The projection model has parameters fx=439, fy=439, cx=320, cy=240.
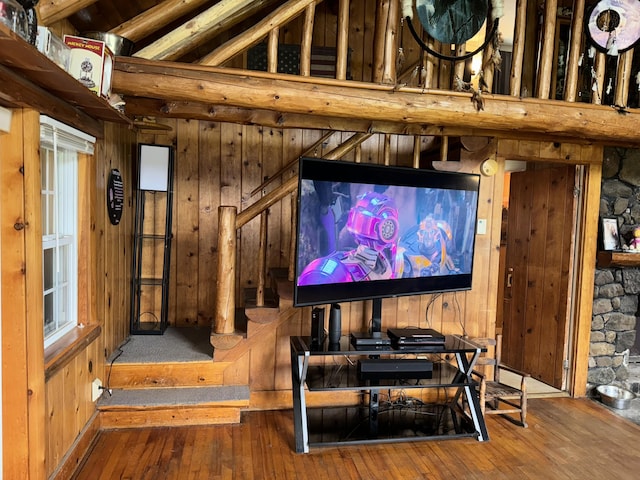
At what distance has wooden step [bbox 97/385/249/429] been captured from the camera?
285 centimetres

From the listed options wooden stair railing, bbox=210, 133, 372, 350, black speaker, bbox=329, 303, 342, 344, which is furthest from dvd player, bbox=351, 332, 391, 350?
wooden stair railing, bbox=210, 133, 372, 350

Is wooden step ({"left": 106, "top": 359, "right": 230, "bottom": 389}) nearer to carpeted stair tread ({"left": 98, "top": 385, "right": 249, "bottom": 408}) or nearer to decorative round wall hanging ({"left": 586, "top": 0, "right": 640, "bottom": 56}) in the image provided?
carpeted stair tread ({"left": 98, "top": 385, "right": 249, "bottom": 408})

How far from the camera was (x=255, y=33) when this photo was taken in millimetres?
2547

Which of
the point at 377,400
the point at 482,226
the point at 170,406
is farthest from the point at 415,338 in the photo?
the point at 170,406

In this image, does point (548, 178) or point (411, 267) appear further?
point (548, 178)

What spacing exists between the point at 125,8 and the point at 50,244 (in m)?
1.74

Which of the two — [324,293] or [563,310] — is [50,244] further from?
[563,310]

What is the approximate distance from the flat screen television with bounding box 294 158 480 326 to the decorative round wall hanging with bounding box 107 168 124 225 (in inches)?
57.2

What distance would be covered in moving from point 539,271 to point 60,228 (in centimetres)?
386

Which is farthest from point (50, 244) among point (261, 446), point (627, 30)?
point (627, 30)

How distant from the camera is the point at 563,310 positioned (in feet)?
12.4

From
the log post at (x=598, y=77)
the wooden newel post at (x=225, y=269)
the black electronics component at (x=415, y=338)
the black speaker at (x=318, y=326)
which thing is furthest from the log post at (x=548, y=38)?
the wooden newel post at (x=225, y=269)

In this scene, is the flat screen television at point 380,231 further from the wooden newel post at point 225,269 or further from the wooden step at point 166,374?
the wooden step at point 166,374

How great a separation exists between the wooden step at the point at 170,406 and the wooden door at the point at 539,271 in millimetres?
2715
